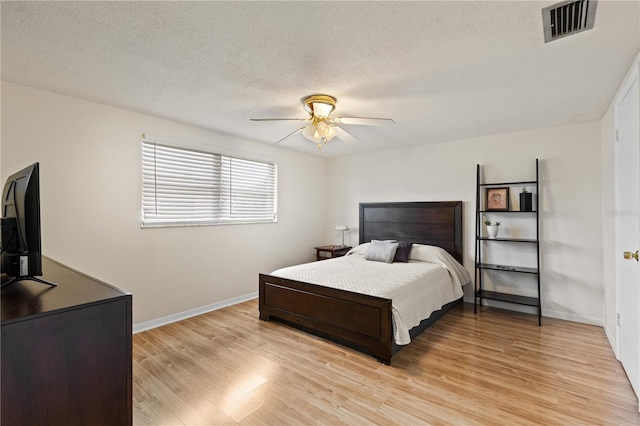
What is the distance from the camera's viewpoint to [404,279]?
3240 millimetres

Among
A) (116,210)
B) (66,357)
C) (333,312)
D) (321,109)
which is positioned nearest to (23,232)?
(66,357)

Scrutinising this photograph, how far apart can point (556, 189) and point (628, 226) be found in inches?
59.1

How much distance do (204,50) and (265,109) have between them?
44.8 inches

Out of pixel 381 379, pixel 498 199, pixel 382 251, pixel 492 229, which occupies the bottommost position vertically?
pixel 381 379

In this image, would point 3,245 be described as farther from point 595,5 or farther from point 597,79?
point 597,79

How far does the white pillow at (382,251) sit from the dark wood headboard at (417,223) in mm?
602

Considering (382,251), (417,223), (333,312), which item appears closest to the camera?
(333,312)

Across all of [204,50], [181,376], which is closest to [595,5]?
[204,50]

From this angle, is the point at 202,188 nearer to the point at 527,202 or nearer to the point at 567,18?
the point at 567,18

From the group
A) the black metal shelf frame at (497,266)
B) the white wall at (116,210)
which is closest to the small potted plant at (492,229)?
the black metal shelf frame at (497,266)

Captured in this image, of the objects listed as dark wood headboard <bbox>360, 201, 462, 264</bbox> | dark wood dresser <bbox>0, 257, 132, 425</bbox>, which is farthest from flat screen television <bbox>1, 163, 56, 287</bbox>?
dark wood headboard <bbox>360, 201, 462, 264</bbox>

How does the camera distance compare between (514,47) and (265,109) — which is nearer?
(514,47)

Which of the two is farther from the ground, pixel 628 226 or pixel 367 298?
pixel 628 226

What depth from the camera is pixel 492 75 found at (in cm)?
238
